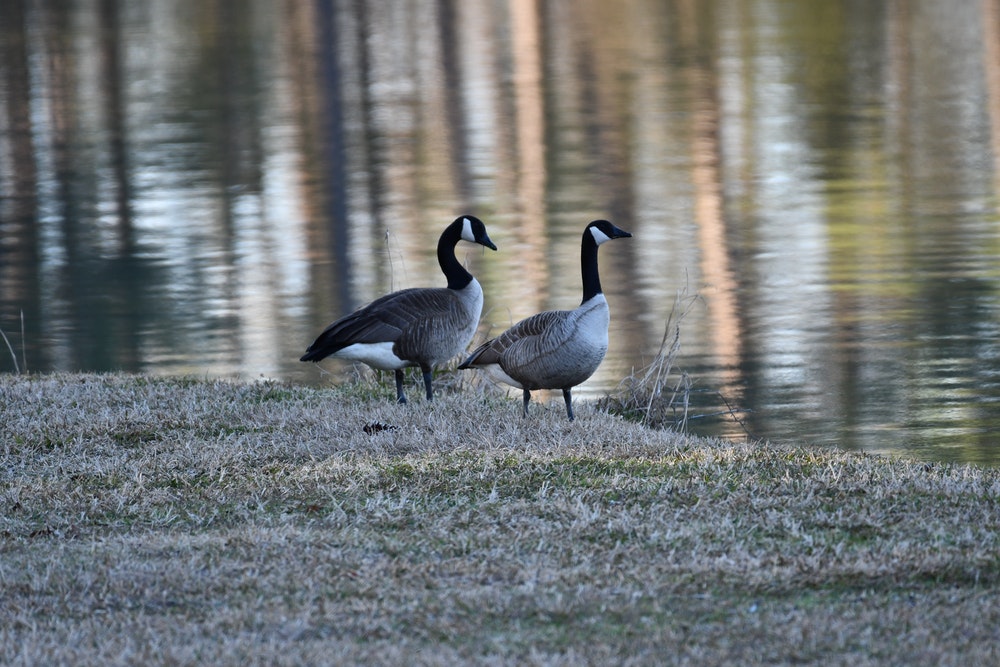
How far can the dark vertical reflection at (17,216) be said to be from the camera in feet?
50.5

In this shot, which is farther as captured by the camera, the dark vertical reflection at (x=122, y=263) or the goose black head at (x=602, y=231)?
the dark vertical reflection at (x=122, y=263)

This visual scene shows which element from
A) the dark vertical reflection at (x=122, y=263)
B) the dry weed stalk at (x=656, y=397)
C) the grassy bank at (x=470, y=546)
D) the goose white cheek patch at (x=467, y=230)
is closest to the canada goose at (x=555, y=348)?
the grassy bank at (x=470, y=546)

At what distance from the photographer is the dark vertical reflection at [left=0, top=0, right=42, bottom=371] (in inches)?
606

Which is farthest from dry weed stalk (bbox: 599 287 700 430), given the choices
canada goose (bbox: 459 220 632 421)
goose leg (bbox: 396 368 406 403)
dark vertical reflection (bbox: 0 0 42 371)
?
dark vertical reflection (bbox: 0 0 42 371)

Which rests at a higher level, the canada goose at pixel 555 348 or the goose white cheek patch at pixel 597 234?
the goose white cheek patch at pixel 597 234

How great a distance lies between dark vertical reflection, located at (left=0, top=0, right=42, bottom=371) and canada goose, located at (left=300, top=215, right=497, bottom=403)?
3.68m


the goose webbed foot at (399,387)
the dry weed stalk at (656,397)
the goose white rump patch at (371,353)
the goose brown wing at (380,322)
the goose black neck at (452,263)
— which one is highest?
the goose black neck at (452,263)

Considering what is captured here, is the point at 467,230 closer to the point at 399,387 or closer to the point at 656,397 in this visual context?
the point at 399,387

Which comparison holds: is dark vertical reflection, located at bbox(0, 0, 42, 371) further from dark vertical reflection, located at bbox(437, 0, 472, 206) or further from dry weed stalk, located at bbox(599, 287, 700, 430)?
dark vertical reflection, located at bbox(437, 0, 472, 206)

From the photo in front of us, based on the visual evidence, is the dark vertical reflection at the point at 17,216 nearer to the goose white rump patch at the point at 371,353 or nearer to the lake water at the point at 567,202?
the lake water at the point at 567,202

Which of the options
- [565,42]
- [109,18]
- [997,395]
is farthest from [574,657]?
[109,18]

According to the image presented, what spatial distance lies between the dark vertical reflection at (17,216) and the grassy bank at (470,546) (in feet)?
14.9

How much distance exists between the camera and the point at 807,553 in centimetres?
639

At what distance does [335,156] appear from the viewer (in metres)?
25.9
